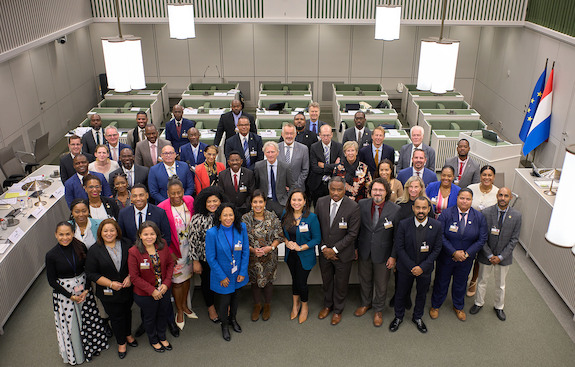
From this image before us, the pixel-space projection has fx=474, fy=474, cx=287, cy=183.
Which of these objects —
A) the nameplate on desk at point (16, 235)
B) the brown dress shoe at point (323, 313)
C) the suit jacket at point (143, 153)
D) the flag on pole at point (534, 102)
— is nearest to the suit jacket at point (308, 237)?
the brown dress shoe at point (323, 313)

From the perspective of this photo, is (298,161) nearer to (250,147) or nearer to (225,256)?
(250,147)

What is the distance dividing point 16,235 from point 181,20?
245 inches

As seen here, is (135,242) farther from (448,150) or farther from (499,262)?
(448,150)

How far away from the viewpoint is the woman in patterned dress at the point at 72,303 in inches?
189

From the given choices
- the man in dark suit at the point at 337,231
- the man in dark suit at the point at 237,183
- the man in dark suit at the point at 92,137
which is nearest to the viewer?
the man in dark suit at the point at 337,231

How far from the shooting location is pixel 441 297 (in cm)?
593

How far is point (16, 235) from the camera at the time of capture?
248 inches

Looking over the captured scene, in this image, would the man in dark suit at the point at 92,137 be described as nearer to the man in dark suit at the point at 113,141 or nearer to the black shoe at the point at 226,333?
the man in dark suit at the point at 113,141

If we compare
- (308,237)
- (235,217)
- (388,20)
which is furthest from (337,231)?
(388,20)

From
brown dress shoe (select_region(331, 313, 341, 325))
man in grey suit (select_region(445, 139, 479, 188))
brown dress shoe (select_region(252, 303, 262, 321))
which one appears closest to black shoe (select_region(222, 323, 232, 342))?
brown dress shoe (select_region(252, 303, 262, 321))

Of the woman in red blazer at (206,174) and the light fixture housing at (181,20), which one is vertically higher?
the light fixture housing at (181,20)

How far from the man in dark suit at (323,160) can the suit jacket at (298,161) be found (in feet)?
0.76

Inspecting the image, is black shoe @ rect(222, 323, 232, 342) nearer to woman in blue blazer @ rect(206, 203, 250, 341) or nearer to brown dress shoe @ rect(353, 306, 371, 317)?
woman in blue blazer @ rect(206, 203, 250, 341)

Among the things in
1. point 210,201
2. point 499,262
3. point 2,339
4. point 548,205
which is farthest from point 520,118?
point 2,339
